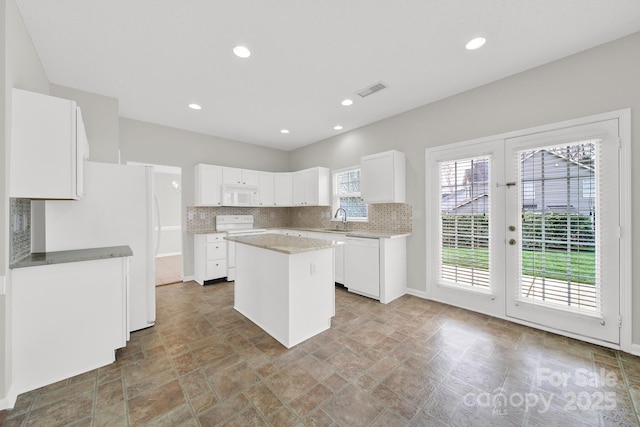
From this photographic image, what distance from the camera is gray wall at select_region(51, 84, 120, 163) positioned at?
308 cm

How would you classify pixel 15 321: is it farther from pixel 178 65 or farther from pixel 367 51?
pixel 367 51

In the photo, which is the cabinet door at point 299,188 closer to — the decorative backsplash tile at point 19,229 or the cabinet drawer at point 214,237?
the cabinet drawer at point 214,237

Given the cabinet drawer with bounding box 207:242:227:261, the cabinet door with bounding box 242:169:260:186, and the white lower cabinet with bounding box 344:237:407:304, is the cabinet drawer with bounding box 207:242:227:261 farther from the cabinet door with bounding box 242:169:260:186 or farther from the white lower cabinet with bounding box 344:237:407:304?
the white lower cabinet with bounding box 344:237:407:304

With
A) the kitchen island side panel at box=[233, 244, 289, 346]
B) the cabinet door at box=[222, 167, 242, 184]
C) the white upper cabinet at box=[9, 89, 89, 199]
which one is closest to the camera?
the white upper cabinet at box=[9, 89, 89, 199]

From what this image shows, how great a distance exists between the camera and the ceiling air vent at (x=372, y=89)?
297 centimetres

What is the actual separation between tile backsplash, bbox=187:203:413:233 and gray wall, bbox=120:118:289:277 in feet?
0.91

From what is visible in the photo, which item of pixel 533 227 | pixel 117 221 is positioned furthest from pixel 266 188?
pixel 533 227

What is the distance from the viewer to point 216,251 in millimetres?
4340

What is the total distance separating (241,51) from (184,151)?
285cm

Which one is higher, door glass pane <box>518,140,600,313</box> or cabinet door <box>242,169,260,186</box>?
cabinet door <box>242,169,260,186</box>

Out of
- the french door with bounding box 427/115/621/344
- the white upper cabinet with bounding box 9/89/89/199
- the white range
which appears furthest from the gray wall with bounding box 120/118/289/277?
the french door with bounding box 427/115/621/344

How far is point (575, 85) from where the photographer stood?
237cm

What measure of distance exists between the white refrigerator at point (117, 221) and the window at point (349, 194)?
125 inches

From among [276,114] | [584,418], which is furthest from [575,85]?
[276,114]
